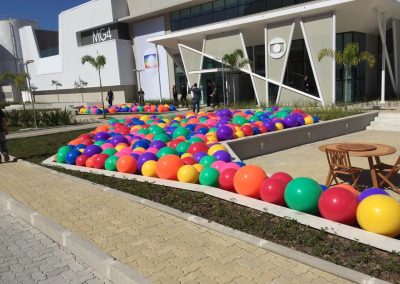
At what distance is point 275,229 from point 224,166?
89.5 inches

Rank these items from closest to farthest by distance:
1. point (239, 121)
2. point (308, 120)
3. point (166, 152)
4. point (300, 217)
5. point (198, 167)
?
point (300, 217)
point (198, 167)
point (166, 152)
point (239, 121)
point (308, 120)

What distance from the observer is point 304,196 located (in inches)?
190

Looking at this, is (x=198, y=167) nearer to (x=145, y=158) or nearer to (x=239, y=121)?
(x=145, y=158)

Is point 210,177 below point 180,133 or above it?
below

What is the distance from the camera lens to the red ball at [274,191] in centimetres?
523

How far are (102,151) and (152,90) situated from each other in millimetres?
27243

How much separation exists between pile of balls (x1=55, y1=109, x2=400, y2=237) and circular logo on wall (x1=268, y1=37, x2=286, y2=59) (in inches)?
352

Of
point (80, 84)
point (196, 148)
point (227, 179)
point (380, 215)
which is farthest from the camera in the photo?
point (80, 84)

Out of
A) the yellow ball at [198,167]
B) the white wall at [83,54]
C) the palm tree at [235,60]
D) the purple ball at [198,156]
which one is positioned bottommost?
the yellow ball at [198,167]

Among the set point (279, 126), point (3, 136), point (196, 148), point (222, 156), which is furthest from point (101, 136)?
point (279, 126)

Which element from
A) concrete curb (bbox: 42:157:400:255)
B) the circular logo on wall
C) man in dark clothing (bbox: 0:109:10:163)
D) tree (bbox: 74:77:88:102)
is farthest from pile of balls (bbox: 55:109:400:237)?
tree (bbox: 74:77:88:102)

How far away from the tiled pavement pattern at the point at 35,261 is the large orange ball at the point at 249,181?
2.59 metres

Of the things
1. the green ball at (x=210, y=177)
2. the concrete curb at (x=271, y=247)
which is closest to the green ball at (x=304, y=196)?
the concrete curb at (x=271, y=247)

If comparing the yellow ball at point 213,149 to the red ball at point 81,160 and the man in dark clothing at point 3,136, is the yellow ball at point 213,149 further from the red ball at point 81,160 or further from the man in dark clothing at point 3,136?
the man in dark clothing at point 3,136
